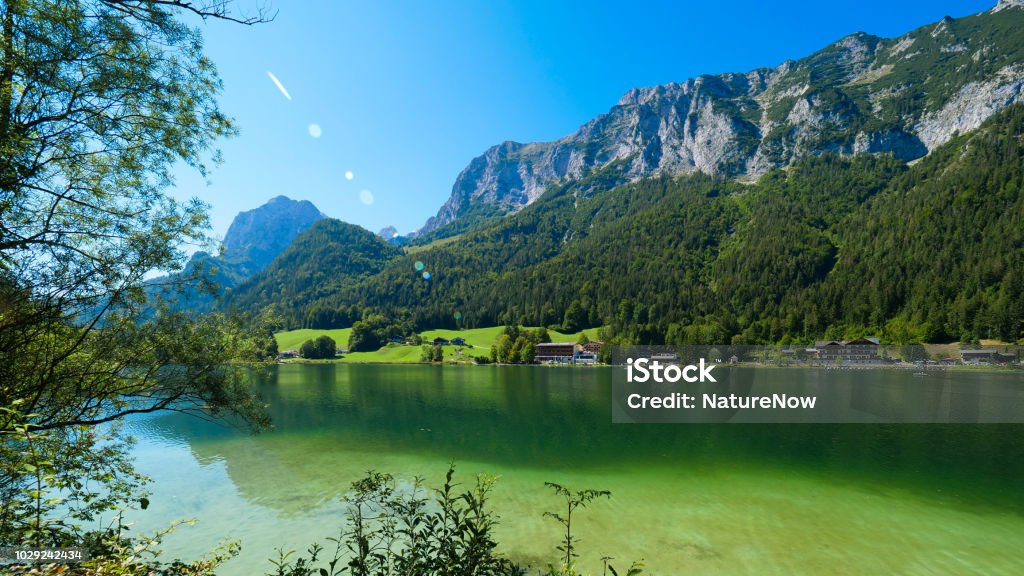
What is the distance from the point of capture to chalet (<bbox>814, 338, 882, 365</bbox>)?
99.1 metres

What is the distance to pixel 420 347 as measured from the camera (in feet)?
443

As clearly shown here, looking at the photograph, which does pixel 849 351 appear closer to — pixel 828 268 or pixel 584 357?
pixel 828 268

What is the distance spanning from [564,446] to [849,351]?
112 meters

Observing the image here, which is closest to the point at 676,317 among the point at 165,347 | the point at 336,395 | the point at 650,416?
the point at 650,416

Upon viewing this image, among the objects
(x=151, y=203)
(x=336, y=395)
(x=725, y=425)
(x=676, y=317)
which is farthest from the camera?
(x=676, y=317)

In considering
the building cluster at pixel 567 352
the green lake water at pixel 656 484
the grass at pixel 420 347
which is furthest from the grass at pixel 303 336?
the green lake water at pixel 656 484

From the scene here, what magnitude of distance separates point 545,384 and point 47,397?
198 feet

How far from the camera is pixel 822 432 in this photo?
32031 millimetres

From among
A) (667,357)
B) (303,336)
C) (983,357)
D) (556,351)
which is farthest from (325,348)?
(983,357)

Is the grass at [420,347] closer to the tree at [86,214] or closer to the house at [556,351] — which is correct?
the house at [556,351]

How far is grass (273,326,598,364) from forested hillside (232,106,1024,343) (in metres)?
7.77

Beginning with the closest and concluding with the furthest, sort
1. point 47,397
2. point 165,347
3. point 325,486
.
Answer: point 47,397
point 165,347
point 325,486

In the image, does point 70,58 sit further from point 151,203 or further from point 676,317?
point 676,317

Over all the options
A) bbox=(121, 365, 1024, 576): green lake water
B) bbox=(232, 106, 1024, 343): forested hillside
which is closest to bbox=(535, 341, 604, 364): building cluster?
bbox=(232, 106, 1024, 343): forested hillside
